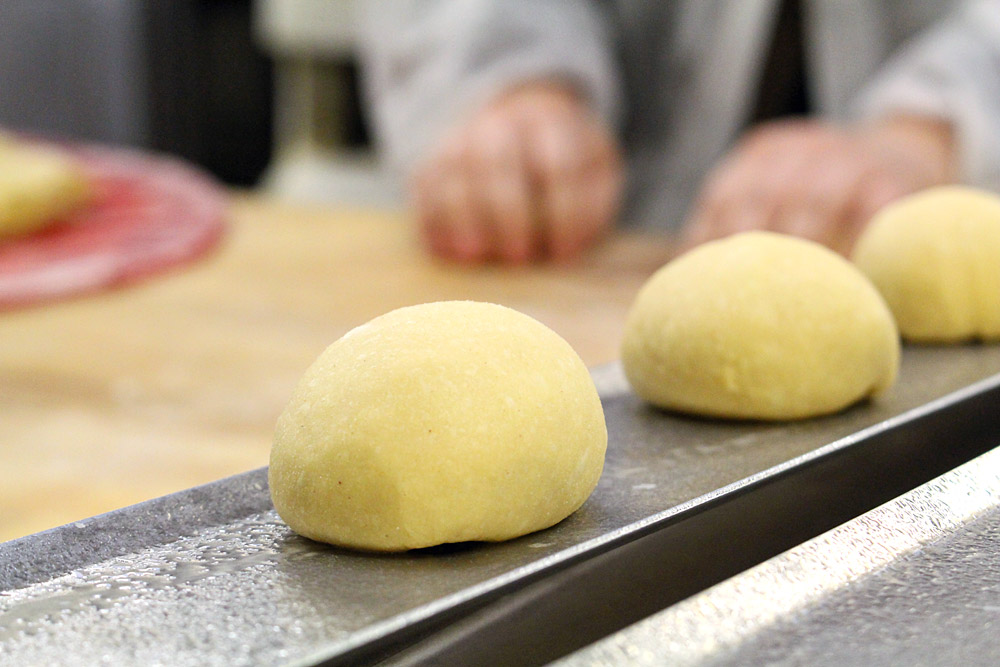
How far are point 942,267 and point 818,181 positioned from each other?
79 cm

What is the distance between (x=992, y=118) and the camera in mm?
1655

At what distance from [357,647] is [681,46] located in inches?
77.6

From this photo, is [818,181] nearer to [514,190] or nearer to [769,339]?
[514,190]

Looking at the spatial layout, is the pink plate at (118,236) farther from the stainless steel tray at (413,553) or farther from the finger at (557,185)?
the stainless steel tray at (413,553)

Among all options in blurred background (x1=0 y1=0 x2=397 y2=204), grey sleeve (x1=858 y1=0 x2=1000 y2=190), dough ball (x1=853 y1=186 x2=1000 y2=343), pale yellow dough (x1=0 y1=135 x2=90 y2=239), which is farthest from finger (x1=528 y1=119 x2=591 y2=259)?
blurred background (x1=0 y1=0 x2=397 y2=204)

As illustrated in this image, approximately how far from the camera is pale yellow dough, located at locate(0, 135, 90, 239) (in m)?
1.63

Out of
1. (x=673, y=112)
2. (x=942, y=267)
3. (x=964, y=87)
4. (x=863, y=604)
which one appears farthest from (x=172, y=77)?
(x=863, y=604)

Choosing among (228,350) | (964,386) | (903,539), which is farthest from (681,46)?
(903,539)

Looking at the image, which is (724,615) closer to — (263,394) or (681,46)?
(263,394)

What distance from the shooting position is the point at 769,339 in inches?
25.2

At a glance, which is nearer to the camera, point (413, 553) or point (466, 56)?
point (413, 553)

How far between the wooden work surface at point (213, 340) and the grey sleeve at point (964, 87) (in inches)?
18.9

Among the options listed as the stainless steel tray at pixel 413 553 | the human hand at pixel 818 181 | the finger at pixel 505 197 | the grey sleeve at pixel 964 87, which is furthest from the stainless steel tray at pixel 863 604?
the grey sleeve at pixel 964 87

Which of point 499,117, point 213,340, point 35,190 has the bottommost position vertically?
point 213,340
